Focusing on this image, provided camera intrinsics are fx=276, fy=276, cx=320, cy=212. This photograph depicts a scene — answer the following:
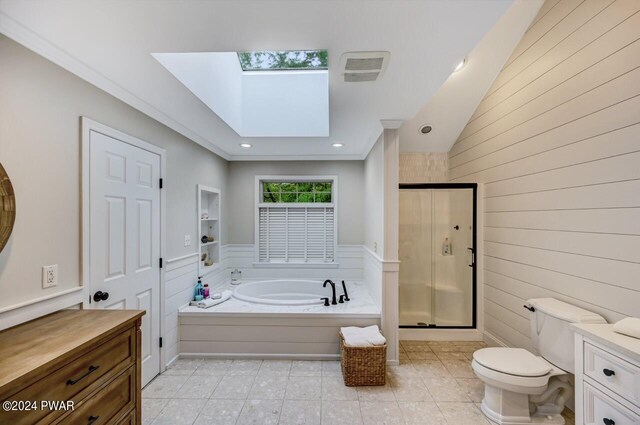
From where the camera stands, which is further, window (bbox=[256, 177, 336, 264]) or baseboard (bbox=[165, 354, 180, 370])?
window (bbox=[256, 177, 336, 264])

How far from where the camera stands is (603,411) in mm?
1458

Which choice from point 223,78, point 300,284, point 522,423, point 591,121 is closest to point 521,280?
point 522,423

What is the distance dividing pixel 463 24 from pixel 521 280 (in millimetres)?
2293

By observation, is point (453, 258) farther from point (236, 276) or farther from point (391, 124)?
point (236, 276)

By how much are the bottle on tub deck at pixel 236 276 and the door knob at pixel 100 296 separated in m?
2.12

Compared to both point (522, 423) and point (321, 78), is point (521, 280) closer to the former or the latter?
point (522, 423)

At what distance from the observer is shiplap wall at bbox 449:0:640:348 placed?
1646mm

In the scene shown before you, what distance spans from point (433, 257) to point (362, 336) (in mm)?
1505

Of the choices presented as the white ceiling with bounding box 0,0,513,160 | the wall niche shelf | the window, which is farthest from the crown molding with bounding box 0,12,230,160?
the window

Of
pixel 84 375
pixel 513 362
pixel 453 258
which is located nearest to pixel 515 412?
pixel 513 362

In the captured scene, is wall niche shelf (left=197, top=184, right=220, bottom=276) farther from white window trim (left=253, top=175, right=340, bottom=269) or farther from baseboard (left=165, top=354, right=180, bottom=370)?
baseboard (left=165, top=354, right=180, bottom=370)

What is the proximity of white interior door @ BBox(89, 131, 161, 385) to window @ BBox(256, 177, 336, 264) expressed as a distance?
1874mm

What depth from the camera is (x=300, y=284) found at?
4078 mm

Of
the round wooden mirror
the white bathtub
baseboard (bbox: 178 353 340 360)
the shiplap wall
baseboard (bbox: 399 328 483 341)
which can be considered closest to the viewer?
the round wooden mirror
